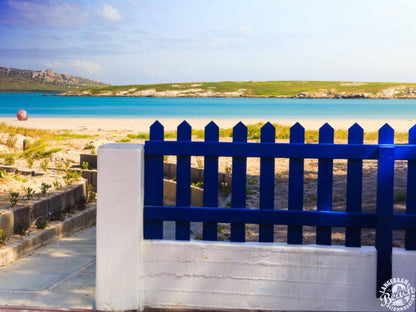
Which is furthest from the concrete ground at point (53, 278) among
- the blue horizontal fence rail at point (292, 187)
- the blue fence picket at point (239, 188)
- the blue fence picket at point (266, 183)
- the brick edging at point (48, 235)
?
the blue fence picket at point (266, 183)

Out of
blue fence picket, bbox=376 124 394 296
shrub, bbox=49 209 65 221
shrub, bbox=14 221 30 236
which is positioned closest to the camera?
blue fence picket, bbox=376 124 394 296

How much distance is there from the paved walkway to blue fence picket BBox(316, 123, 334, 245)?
2004mm

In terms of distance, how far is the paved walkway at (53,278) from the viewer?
14.6 feet

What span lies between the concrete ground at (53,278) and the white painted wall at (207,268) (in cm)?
46

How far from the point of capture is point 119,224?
4145mm

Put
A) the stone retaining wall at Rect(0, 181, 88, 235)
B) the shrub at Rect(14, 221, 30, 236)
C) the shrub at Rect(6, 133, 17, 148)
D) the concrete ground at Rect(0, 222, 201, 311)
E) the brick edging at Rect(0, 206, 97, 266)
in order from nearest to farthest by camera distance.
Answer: the concrete ground at Rect(0, 222, 201, 311) → the brick edging at Rect(0, 206, 97, 266) → the stone retaining wall at Rect(0, 181, 88, 235) → the shrub at Rect(14, 221, 30, 236) → the shrub at Rect(6, 133, 17, 148)

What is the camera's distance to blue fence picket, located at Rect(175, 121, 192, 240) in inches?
168

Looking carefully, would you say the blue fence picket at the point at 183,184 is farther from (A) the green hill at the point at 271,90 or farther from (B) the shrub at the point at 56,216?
(A) the green hill at the point at 271,90

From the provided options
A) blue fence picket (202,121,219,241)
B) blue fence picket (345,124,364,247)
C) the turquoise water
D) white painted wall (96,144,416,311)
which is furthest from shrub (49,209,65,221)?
the turquoise water

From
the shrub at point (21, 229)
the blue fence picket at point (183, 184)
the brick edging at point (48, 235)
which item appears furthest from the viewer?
the shrub at point (21, 229)

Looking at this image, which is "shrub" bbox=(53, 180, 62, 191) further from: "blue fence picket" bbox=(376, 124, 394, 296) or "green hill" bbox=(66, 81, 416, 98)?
"green hill" bbox=(66, 81, 416, 98)

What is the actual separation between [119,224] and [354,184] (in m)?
1.91

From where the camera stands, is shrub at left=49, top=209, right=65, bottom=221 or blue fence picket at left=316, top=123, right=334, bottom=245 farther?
shrub at left=49, top=209, right=65, bottom=221

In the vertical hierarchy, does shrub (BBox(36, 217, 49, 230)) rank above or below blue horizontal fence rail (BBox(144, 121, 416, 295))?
below
